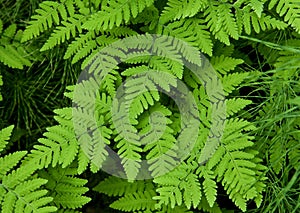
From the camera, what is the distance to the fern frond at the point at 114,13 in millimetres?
1878

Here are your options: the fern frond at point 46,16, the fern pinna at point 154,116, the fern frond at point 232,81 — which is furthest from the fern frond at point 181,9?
the fern frond at point 46,16

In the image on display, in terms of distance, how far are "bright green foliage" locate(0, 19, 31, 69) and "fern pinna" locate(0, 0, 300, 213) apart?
8.6 inches

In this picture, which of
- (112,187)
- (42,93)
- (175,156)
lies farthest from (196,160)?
(42,93)

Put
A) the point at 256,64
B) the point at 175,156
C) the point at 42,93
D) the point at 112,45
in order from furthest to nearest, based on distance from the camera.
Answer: the point at 42,93
the point at 256,64
the point at 112,45
the point at 175,156

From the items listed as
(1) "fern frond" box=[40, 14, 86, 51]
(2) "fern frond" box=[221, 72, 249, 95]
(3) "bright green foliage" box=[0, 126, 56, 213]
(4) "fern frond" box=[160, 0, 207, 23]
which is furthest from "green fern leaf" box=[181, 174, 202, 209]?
(1) "fern frond" box=[40, 14, 86, 51]

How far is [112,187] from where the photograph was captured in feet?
6.70

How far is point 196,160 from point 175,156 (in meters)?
0.09

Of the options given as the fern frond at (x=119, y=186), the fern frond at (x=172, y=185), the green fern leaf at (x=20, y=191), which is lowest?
the green fern leaf at (x=20, y=191)

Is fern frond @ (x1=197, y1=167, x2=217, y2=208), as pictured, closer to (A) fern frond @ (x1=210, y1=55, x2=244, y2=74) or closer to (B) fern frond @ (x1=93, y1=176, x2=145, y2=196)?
(B) fern frond @ (x1=93, y1=176, x2=145, y2=196)

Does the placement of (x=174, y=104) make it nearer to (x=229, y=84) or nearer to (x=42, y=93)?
(x=229, y=84)

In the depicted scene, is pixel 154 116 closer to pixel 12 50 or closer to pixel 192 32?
pixel 192 32

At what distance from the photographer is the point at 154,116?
6.31 feet

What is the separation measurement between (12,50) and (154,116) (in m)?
0.76

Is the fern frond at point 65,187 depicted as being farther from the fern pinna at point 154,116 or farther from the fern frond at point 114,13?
the fern frond at point 114,13
